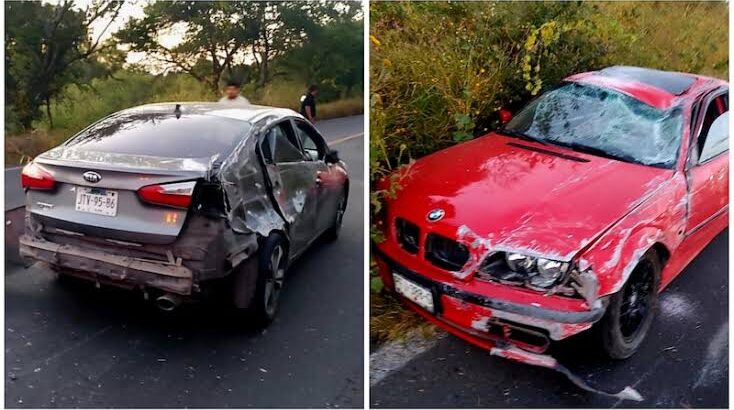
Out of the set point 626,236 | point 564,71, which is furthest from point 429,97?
point 626,236

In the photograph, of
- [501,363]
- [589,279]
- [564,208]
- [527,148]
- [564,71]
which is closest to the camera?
[589,279]

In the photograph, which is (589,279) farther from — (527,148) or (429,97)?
(429,97)

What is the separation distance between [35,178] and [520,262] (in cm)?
203

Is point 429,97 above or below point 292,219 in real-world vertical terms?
above

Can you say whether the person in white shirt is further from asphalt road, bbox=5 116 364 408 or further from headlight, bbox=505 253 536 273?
headlight, bbox=505 253 536 273

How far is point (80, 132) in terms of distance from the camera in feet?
9.65

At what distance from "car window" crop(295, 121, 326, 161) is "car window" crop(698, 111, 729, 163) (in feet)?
5.83

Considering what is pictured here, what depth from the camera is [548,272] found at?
252cm

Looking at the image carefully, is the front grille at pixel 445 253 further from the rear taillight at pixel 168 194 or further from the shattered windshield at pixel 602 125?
the rear taillight at pixel 168 194

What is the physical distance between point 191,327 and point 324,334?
0.60m

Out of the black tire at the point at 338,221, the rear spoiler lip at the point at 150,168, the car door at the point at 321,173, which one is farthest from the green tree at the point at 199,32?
the black tire at the point at 338,221

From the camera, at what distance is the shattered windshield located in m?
2.99

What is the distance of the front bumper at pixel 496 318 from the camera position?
250 centimetres

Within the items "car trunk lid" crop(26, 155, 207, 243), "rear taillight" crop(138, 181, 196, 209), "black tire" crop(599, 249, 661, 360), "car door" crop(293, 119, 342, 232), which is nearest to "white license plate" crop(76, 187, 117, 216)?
"car trunk lid" crop(26, 155, 207, 243)
